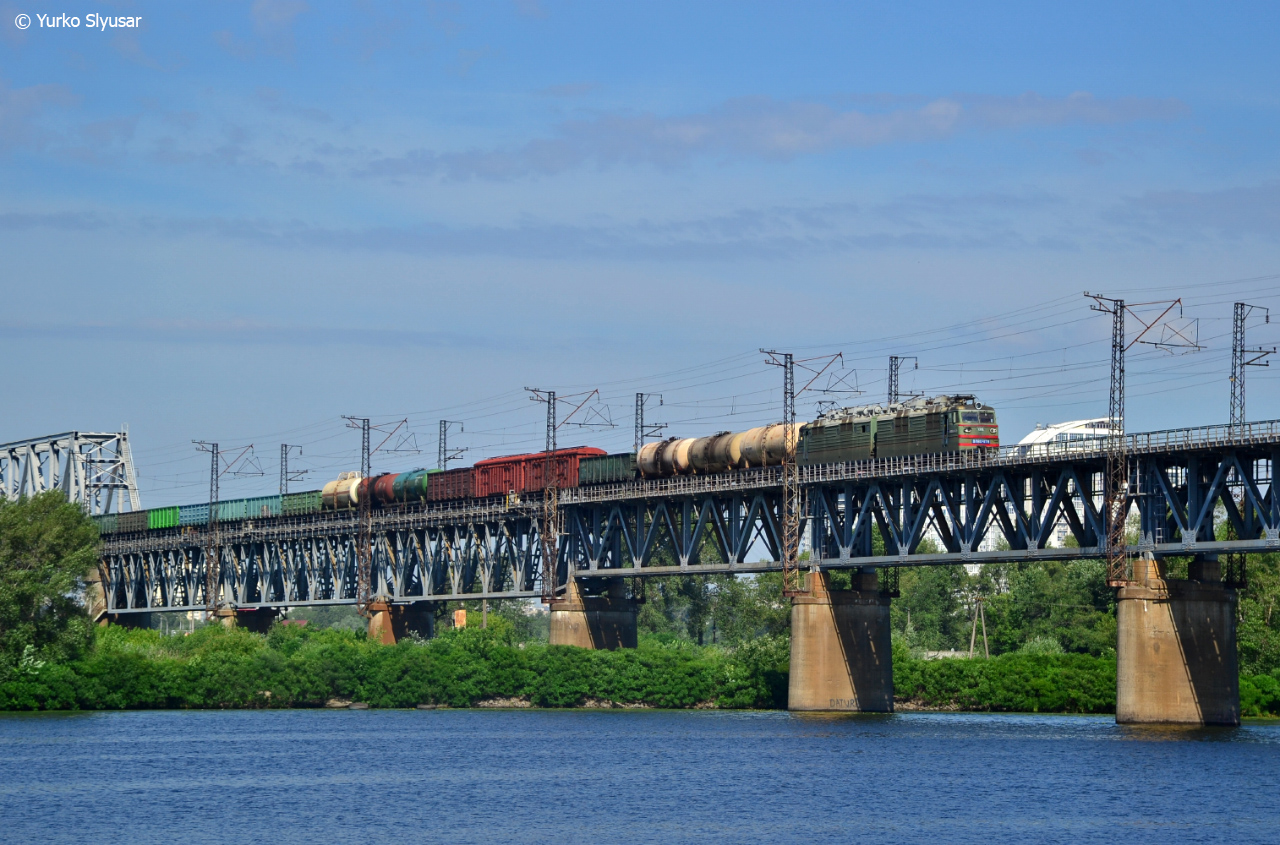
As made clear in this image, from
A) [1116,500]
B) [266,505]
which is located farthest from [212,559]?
[1116,500]

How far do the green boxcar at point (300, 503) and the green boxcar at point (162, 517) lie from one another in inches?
646

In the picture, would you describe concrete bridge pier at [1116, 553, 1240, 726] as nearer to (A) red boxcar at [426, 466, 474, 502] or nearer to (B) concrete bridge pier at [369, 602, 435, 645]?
(A) red boxcar at [426, 466, 474, 502]

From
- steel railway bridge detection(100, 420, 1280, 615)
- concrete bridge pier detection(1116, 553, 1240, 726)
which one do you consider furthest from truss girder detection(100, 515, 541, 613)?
concrete bridge pier detection(1116, 553, 1240, 726)

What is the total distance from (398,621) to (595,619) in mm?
25234

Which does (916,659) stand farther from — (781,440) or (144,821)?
(144,821)

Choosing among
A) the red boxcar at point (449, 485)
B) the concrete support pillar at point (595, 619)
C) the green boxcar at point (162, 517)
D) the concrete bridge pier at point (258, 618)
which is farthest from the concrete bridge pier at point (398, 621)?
the green boxcar at point (162, 517)

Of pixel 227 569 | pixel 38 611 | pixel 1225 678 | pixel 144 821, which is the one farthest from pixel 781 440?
pixel 227 569

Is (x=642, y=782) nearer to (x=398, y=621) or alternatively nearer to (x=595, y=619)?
(x=595, y=619)

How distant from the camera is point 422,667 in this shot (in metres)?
126

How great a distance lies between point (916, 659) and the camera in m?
124

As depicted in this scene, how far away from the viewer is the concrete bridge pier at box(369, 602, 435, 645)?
486 ft

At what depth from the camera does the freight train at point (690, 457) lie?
101438 mm

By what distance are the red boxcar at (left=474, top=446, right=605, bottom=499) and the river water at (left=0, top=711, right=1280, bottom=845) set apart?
3057cm

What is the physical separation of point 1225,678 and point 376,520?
80536 millimetres
